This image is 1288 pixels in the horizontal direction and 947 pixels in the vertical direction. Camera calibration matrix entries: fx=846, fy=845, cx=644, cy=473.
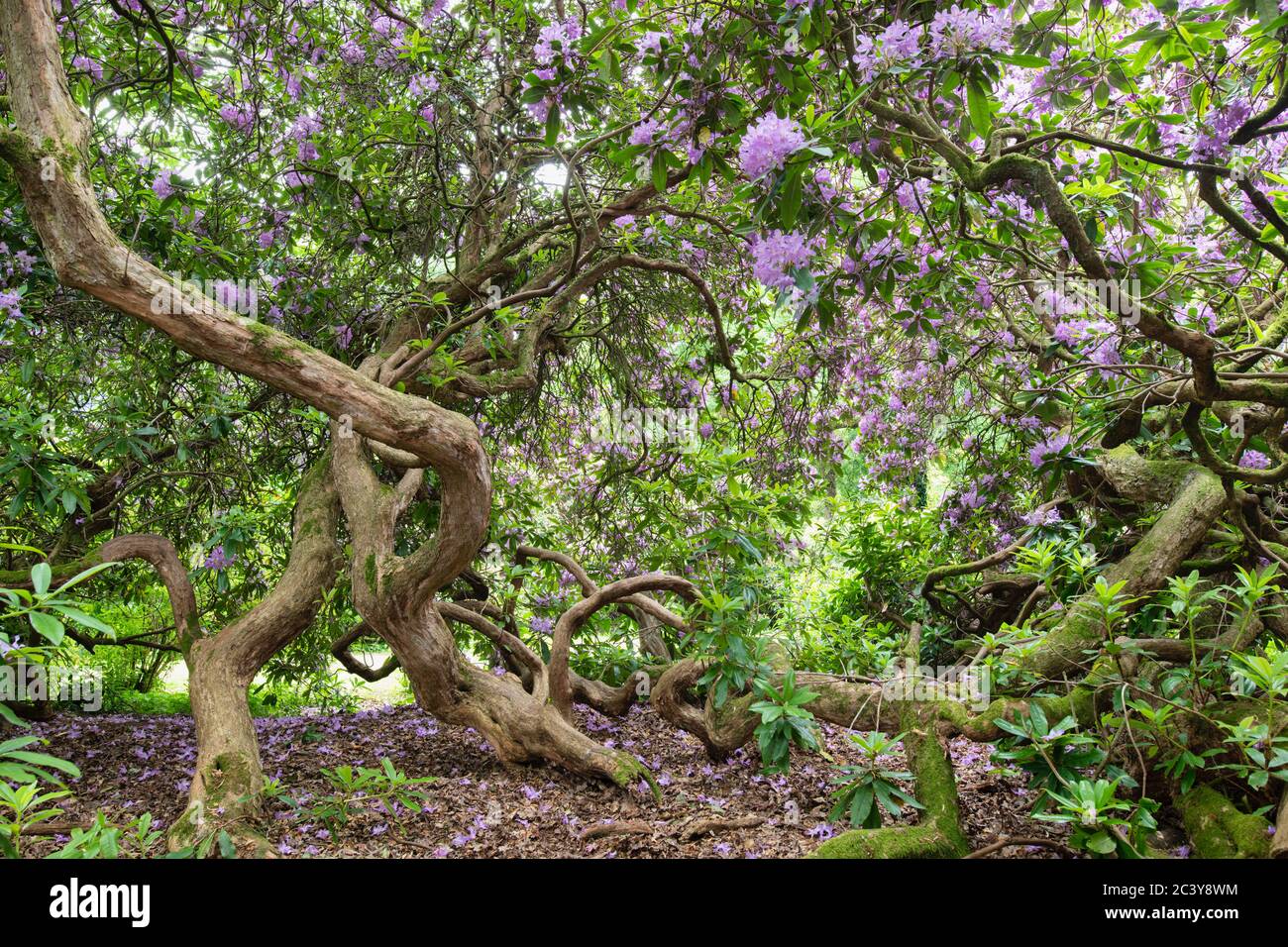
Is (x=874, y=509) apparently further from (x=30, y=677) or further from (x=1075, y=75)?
(x=30, y=677)

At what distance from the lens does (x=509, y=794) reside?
11.4 ft

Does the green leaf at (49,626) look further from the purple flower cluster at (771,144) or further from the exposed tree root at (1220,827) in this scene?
the exposed tree root at (1220,827)

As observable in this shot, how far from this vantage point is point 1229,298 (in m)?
3.71

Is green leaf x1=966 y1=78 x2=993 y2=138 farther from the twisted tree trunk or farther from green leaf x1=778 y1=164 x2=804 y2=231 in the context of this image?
the twisted tree trunk

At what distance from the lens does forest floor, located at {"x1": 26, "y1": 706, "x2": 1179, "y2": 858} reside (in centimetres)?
293

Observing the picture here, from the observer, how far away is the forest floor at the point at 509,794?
293cm

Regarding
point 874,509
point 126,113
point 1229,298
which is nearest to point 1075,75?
point 1229,298

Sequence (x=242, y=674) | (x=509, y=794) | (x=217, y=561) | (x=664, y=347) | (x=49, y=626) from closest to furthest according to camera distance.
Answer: (x=49, y=626)
(x=242, y=674)
(x=509, y=794)
(x=217, y=561)
(x=664, y=347)

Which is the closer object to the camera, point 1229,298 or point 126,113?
point 1229,298

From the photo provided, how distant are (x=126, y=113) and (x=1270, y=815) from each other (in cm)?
541

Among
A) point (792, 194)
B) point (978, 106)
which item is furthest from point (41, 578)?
point (978, 106)

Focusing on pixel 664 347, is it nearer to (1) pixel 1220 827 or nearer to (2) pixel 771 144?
(2) pixel 771 144

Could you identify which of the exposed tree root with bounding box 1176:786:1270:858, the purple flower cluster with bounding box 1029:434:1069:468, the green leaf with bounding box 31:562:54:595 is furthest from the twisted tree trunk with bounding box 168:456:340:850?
the purple flower cluster with bounding box 1029:434:1069:468
